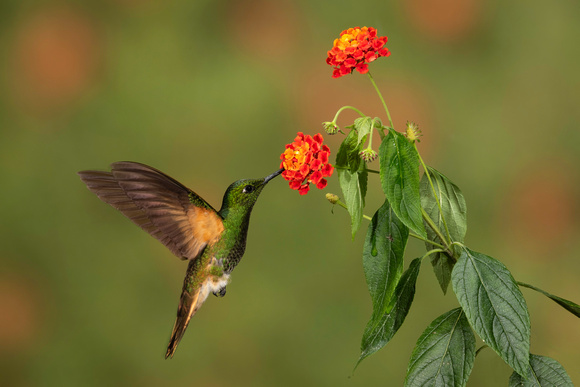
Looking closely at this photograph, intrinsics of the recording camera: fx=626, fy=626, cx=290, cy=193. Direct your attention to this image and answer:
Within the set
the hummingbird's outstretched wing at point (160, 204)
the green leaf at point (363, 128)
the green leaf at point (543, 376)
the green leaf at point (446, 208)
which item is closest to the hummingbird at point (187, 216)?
the hummingbird's outstretched wing at point (160, 204)

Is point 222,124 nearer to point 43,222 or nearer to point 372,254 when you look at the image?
point 43,222

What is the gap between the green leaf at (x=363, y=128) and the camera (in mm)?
698

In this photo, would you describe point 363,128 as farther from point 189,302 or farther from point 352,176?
point 189,302

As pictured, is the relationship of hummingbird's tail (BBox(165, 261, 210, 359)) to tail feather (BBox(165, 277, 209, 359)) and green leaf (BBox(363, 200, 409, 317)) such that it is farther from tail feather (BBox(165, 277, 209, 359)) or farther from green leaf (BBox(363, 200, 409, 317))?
green leaf (BBox(363, 200, 409, 317))

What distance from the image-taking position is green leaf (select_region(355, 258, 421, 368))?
0.77 meters

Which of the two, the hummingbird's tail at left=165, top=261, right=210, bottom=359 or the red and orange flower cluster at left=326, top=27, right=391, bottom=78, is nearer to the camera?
the red and orange flower cluster at left=326, top=27, right=391, bottom=78

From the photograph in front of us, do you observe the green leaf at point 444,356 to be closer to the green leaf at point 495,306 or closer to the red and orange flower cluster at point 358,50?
the green leaf at point 495,306

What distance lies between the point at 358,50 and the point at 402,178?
0.17 m

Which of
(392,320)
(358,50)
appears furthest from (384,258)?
(358,50)

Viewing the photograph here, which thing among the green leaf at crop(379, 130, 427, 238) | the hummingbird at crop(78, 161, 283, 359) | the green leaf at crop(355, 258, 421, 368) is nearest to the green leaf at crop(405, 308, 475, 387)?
the green leaf at crop(355, 258, 421, 368)

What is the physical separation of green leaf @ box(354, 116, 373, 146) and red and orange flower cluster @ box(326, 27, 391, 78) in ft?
0.20

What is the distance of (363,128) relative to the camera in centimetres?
70

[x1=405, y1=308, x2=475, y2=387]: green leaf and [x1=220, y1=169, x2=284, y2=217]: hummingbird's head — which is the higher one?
[x1=220, y1=169, x2=284, y2=217]: hummingbird's head

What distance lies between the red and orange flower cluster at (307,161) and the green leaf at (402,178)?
6 centimetres
